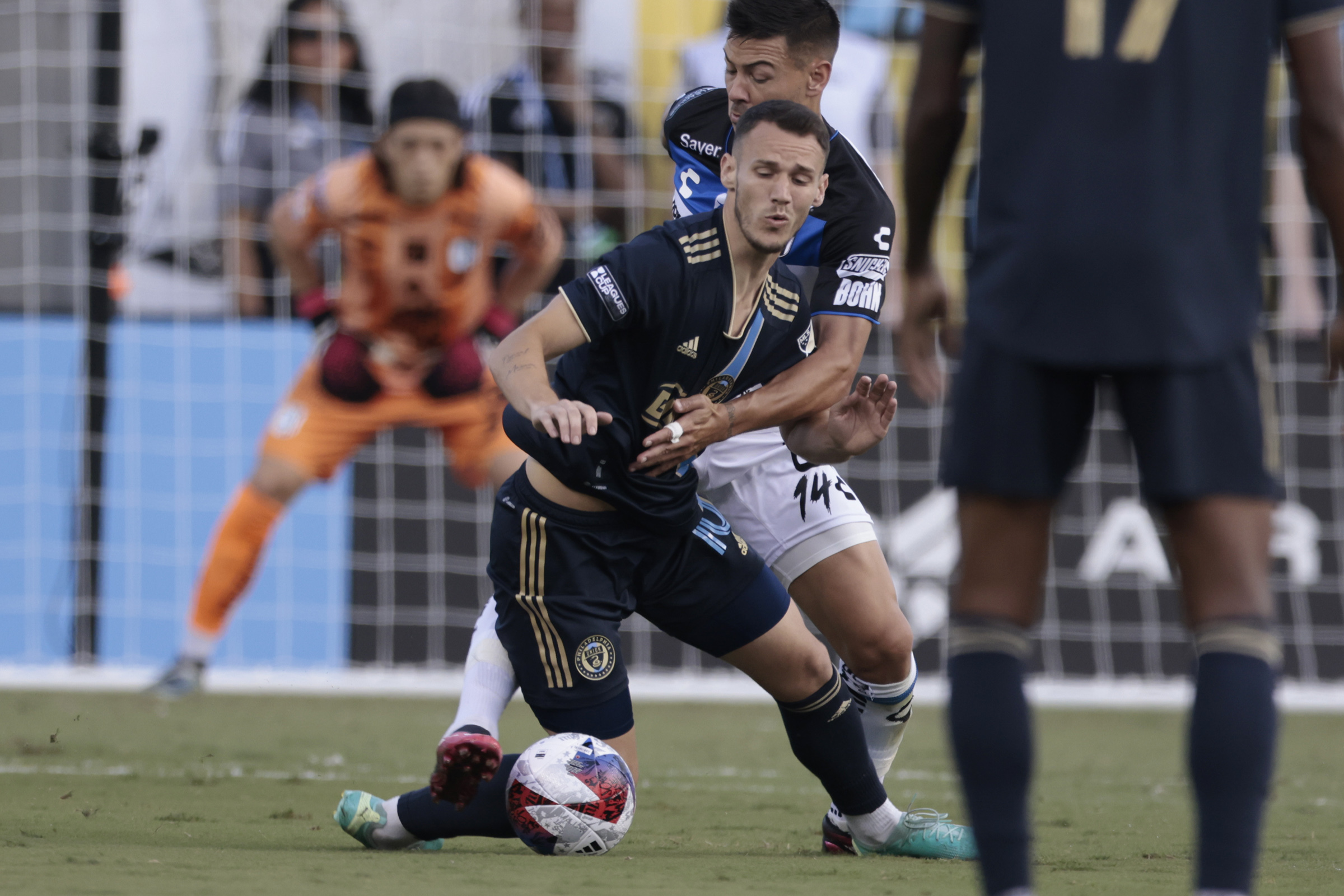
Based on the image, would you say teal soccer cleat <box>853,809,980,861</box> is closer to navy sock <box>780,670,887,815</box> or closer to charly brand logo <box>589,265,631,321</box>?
navy sock <box>780,670,887,815</box>

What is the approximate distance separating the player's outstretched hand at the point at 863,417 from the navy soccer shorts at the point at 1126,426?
4.52 feet

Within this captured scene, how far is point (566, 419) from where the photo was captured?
3.38 meters

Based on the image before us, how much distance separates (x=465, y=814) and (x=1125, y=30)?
2.25 meters

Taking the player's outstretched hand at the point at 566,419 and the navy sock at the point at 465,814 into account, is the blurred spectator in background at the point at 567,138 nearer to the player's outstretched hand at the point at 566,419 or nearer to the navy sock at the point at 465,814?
the navy sock at the point at 465,814

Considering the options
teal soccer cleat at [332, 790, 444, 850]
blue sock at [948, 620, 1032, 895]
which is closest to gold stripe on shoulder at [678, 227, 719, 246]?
teal soccer cleat at [332, 790, 444, 850]

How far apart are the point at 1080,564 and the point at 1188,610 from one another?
746 centimetres

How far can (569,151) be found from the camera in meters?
10.6

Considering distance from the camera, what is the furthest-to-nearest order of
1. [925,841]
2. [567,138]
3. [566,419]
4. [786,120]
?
[567,138] → [925,841] → [786,120] → [566,419]

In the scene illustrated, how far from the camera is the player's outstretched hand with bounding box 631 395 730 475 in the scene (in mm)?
3787

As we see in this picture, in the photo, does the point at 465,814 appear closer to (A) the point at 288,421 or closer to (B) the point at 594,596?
(B) the point at 594,596

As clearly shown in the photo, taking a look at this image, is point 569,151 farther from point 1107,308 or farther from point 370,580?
point 1107,308

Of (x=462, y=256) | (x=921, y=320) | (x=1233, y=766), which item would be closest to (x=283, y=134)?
(x=462, y=256)

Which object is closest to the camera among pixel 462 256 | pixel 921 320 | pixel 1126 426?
pixel 1126 426

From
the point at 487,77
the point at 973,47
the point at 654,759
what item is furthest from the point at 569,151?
the point at 973,47
